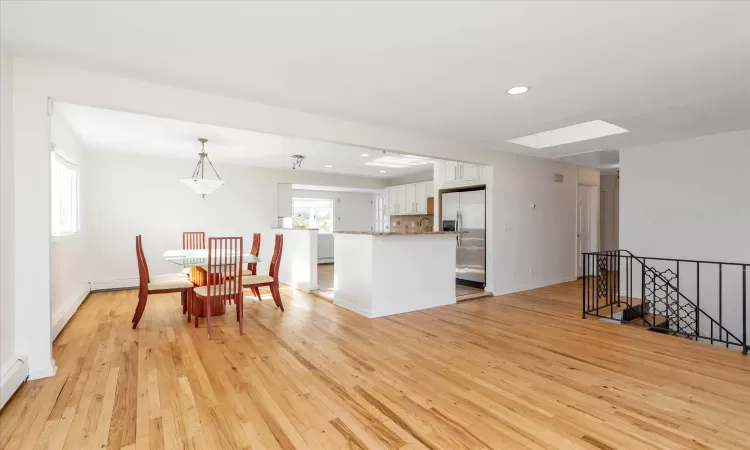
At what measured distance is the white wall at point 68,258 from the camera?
12.9 ft

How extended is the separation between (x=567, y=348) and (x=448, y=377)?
4.72ft

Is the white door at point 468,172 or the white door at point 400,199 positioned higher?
the white door at point 468,172

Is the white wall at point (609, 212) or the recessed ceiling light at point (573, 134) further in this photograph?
the white wall at point (609, 212)

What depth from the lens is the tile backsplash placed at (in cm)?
834

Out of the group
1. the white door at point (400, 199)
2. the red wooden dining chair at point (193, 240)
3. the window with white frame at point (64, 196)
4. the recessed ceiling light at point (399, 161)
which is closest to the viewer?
the window with white frame at point (64, 196)

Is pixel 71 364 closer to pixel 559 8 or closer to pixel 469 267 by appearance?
pixel 559 8

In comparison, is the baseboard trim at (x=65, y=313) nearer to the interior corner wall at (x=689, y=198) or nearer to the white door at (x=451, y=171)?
the white door at (x=451, y=171)

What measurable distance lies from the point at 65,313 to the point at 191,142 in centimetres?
271

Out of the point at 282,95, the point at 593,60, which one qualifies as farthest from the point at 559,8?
the point at 282,95

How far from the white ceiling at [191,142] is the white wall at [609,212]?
465 centimetres

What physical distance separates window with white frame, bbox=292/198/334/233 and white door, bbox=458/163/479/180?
502cm

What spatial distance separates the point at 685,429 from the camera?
2.03 metres

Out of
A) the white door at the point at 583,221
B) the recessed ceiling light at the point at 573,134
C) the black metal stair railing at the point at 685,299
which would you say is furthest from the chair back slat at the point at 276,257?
the white door at the point at 583,221

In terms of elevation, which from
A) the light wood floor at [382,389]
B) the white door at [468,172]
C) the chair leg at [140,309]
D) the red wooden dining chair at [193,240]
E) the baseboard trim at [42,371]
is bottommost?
the light wood floor at [382,389]
